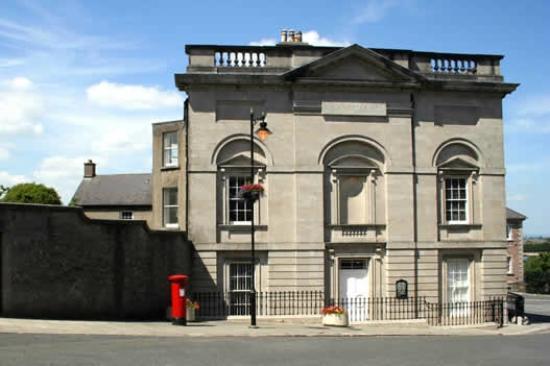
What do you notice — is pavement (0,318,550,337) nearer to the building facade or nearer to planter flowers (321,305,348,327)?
planter flowers (321,305,348,327)

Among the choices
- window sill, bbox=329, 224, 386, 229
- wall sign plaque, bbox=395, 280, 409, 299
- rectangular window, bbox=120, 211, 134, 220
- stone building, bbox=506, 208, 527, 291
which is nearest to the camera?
window sill, bbox=329, 224, 386, 229

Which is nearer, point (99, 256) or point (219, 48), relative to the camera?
point (99, 256)

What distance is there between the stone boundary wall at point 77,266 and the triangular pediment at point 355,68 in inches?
334

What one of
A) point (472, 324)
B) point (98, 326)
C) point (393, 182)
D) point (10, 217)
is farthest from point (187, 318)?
point (472, 324)

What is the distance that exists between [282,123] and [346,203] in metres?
3.96

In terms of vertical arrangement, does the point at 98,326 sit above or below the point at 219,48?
below

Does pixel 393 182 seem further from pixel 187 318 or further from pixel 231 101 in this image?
pixel 187 318

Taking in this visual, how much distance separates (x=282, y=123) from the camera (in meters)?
27.7

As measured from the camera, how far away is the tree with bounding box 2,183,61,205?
46.5m

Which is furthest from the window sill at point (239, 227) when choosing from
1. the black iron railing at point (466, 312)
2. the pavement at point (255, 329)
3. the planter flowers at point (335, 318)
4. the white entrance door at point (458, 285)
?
the white entrance door at point (458, 285)

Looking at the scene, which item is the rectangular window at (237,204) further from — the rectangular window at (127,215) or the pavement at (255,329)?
the rectangular window at (127,215)

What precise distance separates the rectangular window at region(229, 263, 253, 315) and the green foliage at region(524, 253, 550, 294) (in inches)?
1695

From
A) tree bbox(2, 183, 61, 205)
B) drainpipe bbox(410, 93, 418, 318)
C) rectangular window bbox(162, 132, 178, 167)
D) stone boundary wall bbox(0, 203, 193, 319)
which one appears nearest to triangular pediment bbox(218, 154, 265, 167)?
stone boundary wall bbox(0, 203, 193, 319)

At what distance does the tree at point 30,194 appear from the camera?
152 ft
